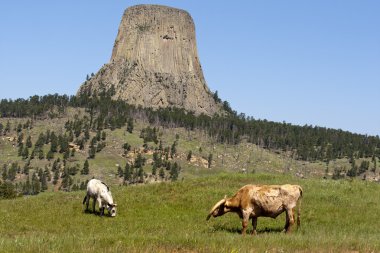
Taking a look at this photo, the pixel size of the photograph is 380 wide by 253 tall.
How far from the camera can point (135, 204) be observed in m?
27.7

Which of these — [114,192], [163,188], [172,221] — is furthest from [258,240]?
[114,192]

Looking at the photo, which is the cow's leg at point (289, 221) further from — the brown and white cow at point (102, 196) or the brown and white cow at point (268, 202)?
the brown and white cow at point (102, 196)

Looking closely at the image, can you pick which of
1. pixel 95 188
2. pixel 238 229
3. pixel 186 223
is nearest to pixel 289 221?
pixel 238 229

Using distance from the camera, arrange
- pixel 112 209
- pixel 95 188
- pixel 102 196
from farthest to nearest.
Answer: pixel 95 188
pixel 102 196
pixel 112 209

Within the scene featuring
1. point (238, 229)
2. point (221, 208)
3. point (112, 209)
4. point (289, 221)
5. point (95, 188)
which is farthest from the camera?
point (95, 188)

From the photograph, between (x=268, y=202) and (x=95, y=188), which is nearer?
(x=268, y=202)

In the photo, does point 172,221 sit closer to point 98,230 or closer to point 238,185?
point 98,230

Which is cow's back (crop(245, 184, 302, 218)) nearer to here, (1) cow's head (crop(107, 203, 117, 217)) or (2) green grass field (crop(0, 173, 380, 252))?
(2) green grass field (crop(0, 173, 380, 252))

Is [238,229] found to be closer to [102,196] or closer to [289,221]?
[289,221]

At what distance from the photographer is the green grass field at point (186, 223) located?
13.8 meters

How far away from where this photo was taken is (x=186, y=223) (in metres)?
22.2

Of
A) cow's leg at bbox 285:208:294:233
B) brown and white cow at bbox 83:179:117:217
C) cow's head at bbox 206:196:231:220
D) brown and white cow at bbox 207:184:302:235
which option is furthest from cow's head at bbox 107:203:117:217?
cow's leg at bbox 285:208:294:233

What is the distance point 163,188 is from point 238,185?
515 cm

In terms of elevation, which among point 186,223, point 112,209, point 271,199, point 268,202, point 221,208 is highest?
point 271,199
